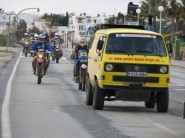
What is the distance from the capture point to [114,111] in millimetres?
16688

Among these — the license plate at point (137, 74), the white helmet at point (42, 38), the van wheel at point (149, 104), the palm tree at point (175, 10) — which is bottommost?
the van wheel at point (149, 104)

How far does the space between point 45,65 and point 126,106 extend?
9.14m

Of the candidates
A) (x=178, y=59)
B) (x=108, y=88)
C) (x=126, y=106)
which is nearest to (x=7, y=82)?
(x=126, y=106)

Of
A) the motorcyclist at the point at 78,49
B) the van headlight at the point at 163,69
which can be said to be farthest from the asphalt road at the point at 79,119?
the motorcyclist at the point at 78,49

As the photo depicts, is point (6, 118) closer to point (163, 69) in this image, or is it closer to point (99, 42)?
point (99, 42)

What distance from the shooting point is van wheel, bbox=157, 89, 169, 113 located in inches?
656

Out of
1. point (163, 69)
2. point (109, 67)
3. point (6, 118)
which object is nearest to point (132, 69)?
point (109, 67)

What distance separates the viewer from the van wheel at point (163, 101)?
1666 cm

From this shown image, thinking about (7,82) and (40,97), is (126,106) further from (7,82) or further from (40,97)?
(7,82)

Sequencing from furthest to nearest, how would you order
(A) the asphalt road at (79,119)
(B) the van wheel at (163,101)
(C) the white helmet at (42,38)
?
(C) the white helmet at (42,38), (B) the van wheel at (163,101), (A) the asphalt road at (79,119)

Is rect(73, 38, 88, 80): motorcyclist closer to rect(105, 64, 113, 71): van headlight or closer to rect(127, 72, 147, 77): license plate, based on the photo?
rect(105, 64, 113, 71): van headlight

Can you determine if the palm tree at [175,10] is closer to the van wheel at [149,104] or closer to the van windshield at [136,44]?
the van wheel at [149,104]

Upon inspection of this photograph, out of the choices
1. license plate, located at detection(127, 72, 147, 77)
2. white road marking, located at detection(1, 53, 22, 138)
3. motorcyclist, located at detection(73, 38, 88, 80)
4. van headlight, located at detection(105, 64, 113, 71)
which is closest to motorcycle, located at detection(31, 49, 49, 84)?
motorcyclist, located at detection(73, 38, 88, 80)

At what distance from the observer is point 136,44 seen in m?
17.1
